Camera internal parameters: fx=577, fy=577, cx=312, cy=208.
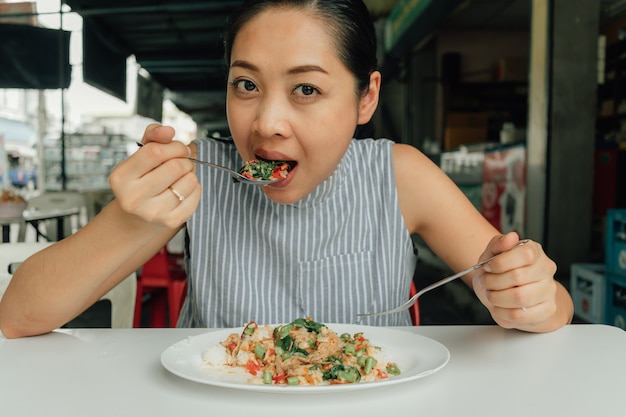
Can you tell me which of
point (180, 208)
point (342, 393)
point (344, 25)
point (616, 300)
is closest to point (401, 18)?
point (616, 300)

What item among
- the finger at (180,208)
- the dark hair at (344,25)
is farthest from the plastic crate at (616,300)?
the finger at (180,208)

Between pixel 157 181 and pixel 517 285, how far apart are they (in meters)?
0.63

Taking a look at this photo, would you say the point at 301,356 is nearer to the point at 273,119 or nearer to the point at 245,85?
the point at 273,119

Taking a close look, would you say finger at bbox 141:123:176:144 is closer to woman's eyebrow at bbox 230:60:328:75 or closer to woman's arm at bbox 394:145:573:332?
woman's eyebrow at bbox 230:60:328:75

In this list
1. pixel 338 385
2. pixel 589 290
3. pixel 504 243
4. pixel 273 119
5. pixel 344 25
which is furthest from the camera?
pixel 589 290

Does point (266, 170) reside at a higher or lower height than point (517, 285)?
higher

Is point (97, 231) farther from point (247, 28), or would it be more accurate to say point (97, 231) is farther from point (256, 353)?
point (247, 28)

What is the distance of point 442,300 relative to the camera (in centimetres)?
491

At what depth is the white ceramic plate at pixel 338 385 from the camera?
28.9 inches

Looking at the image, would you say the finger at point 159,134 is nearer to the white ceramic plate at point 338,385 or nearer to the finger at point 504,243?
the white ceramic plate at point 338,385

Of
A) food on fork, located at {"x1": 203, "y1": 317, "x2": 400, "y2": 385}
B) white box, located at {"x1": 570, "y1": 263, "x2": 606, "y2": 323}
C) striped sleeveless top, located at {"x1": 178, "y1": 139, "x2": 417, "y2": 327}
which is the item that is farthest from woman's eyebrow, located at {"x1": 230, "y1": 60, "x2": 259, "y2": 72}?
white box, located at {"x1": 570, "y1": 263, "x2": 606, "y2": 323}

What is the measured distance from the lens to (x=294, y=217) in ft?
4.77

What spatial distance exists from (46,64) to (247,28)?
5960mm

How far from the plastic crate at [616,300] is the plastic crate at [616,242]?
0.16 ft
